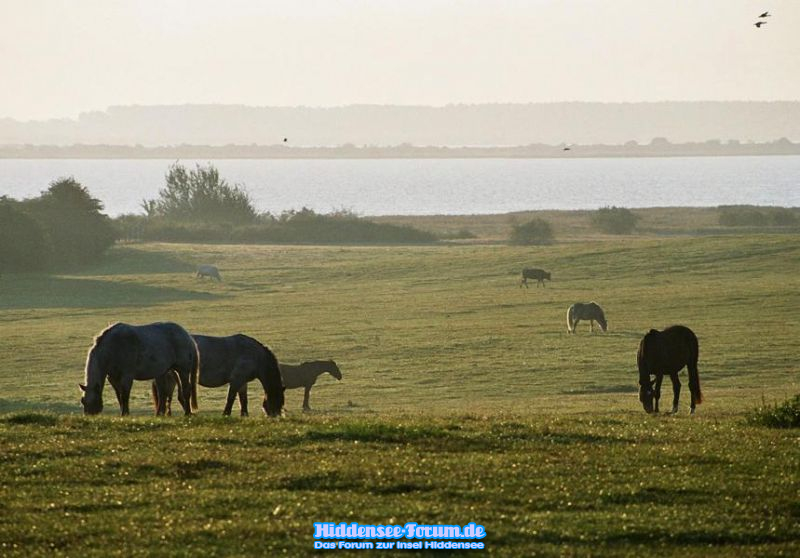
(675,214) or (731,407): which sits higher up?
(675,214)

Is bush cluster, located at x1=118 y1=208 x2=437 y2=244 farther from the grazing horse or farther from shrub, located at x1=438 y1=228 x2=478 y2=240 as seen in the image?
the grazing horse

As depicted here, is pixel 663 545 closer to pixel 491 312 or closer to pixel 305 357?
pixel 305 357

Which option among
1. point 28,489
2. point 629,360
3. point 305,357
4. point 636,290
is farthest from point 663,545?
point 636,290

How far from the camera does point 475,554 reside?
10.9 meters

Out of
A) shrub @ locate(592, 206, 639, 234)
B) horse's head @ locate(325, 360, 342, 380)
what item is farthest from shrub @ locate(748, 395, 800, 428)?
shrub @ locate(592, 206, 639, 234)

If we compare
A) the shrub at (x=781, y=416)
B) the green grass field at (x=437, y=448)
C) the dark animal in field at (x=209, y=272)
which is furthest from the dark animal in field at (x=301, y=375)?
the dark animal in field at (x=209, y=272)

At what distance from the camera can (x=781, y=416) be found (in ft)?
58.5

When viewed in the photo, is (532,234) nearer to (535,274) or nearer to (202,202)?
(535,274)

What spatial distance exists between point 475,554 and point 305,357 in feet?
106

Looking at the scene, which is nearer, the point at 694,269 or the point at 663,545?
the point at 663,545

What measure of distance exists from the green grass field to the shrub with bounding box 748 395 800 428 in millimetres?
264

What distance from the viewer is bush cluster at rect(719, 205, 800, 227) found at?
105 m

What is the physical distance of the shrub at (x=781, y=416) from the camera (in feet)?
57.8

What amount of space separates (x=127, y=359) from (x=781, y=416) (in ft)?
31.4
